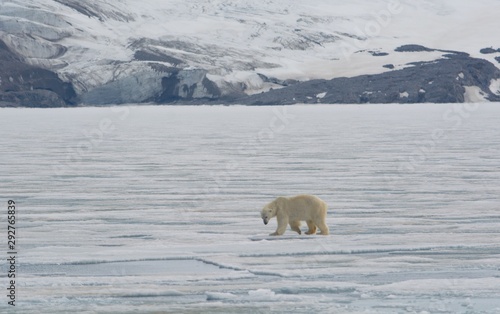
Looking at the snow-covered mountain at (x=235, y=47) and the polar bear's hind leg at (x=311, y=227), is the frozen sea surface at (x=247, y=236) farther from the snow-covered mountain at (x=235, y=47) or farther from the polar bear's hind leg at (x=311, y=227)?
the snow-covered mountain at (x=235, y=47)

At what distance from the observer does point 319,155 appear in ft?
65.6

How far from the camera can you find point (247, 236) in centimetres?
920

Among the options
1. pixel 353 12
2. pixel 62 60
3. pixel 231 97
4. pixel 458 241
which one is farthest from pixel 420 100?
pixel 458 241

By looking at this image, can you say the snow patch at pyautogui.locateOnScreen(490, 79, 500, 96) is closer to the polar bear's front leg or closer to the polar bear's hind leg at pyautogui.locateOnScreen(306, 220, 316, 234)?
the polar bear's hind leg at pyautogui.locateOnScreen(306, 220, 316, 234)

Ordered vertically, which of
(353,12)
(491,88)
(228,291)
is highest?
(353,12)

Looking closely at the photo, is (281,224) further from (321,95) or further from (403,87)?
(403,87)

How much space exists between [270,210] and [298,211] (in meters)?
0.30

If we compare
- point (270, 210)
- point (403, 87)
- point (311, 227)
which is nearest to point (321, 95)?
point (403, 87)

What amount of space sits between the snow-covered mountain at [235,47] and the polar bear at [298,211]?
7276cm

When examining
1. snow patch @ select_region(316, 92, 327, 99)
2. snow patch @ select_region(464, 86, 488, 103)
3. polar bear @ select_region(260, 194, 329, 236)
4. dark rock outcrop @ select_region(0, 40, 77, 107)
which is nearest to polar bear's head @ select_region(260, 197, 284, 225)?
polar bear @ select_region(260, 194, 329, 236)

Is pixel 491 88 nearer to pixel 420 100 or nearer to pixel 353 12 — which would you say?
pixel 420 100

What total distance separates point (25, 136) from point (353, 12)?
4322 inches

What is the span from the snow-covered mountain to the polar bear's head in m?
72.8

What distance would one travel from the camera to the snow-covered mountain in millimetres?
83500
